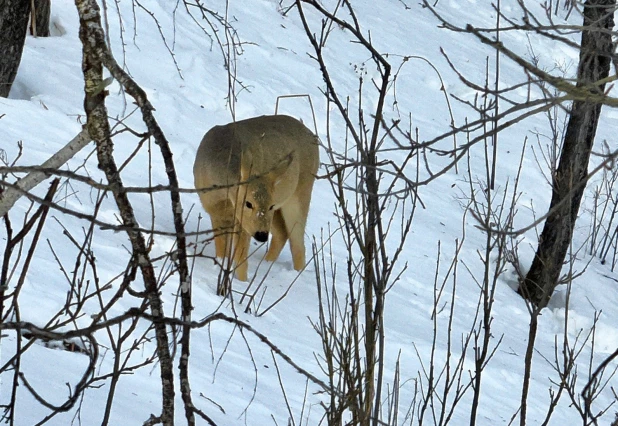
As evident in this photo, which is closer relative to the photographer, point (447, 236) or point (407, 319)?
point (407, 319)

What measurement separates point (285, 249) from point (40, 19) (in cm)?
453

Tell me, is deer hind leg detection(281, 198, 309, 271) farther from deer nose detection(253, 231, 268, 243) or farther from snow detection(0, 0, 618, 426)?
deer nose detection(253, 231, 268, 243)

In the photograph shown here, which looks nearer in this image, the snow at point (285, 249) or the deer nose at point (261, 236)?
the snow at point (285, 249)

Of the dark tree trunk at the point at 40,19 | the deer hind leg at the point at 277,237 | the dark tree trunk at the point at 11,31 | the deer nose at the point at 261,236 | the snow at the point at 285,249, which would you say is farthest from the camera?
the dark tree trunk at the point at 40,19

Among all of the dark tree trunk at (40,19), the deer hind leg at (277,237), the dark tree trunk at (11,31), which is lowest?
the deer hind leg at (277,237)

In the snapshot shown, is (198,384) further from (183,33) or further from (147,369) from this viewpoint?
(183,33)

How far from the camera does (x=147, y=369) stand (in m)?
4.72

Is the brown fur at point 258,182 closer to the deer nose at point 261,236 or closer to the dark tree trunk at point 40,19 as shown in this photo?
the deer nose at point 261,236

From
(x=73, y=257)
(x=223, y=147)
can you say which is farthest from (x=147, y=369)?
(x=223, y=147)

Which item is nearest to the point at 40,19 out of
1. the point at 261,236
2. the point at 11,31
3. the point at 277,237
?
the point at 11,31

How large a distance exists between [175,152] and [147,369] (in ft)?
18.0

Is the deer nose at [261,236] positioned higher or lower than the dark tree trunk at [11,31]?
lower

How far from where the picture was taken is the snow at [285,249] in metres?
4.72

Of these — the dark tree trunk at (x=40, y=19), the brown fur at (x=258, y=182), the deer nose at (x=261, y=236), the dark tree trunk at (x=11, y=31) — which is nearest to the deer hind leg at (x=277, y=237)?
the brown fur at (x=258, y=182)
